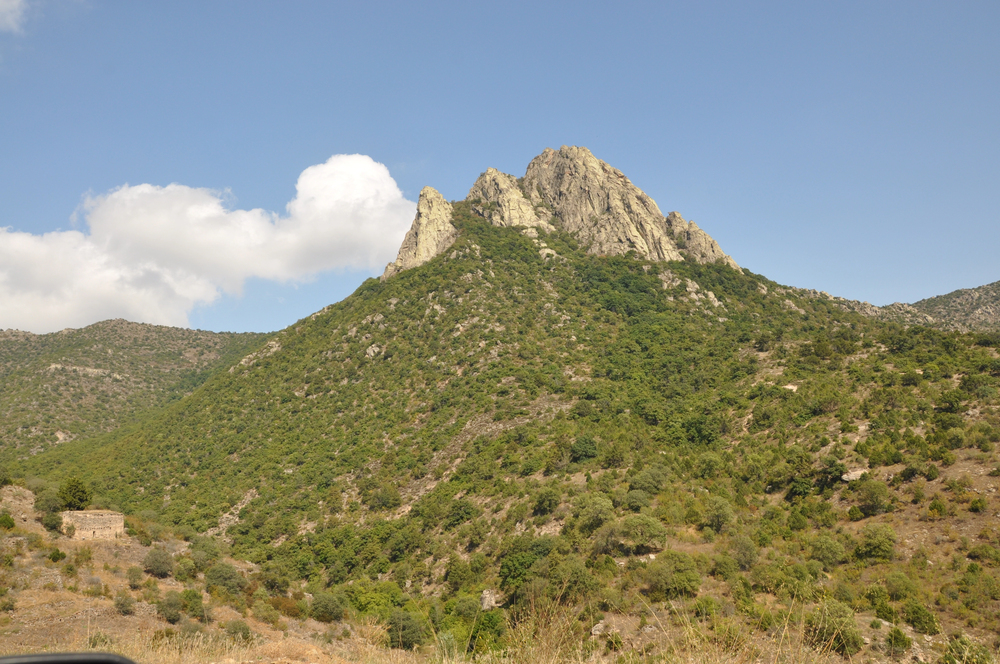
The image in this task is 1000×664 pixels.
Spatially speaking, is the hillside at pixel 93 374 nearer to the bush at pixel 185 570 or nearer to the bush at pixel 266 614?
the bush at pixel 185 570

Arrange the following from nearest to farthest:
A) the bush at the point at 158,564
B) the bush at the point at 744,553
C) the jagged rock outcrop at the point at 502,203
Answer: the bush at the point at 744,553 < the bush at the point at 158,564 < the jagged rock outcrop at the point at 502,203

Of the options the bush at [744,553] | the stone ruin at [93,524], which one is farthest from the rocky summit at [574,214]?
the bush at [744,553]

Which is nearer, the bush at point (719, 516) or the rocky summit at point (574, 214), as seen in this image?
the bush at point (719, 516)

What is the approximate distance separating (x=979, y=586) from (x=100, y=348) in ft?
484

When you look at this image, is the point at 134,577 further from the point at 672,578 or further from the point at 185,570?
the point at 672,578

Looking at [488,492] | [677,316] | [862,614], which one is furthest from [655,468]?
[677,316]

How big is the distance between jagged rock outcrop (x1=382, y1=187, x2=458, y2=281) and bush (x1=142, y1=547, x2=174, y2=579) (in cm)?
6995

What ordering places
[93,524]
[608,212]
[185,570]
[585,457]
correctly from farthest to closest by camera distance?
[608,212] < [585,457] < [93,524] < [185,570]

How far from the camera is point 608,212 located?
102562 millimetres

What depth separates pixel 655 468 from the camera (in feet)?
135

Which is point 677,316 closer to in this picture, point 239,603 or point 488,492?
point 488,492

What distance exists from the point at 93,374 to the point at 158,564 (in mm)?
97856

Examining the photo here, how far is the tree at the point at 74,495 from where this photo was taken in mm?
33750

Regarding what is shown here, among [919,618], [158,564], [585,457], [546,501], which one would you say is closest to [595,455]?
[585,457]
